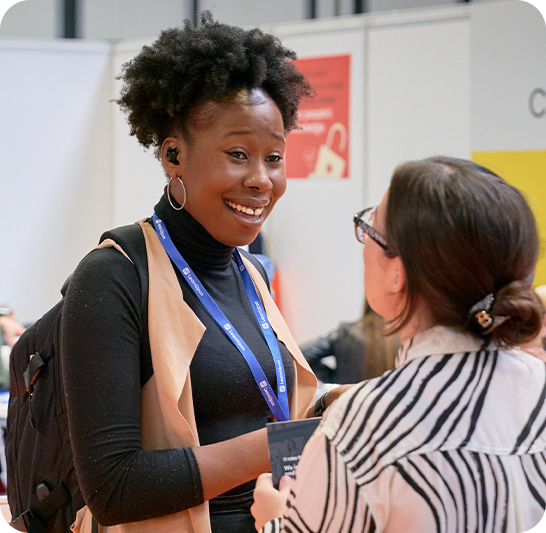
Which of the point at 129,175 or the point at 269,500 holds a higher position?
the point at 129,175

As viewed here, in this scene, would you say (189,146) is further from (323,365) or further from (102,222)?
(102,222)

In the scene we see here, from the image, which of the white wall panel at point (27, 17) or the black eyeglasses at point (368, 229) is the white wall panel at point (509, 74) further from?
the white wall panel at point (27, 17)

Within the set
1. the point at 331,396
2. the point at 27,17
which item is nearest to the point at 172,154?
the point at 331,396

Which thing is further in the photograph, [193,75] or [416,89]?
[416,89]

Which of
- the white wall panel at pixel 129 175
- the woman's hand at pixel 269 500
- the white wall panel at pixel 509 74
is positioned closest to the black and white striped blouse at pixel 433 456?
the woman's hand at pixel 269 500

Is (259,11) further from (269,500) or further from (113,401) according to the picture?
(269,500)

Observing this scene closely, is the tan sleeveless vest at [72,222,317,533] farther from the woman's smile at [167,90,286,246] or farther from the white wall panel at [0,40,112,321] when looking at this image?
the white wall panel at [0,40,112,321]

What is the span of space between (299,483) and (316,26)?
4276 mm

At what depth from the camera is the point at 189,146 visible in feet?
4.86

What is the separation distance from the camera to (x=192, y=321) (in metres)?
1.37

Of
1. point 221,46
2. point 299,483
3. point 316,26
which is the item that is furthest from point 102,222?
point 299,483

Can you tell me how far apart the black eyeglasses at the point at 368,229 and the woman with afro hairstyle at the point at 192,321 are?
37cm

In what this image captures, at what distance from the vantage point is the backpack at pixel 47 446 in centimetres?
144

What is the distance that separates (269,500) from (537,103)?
140 inches
